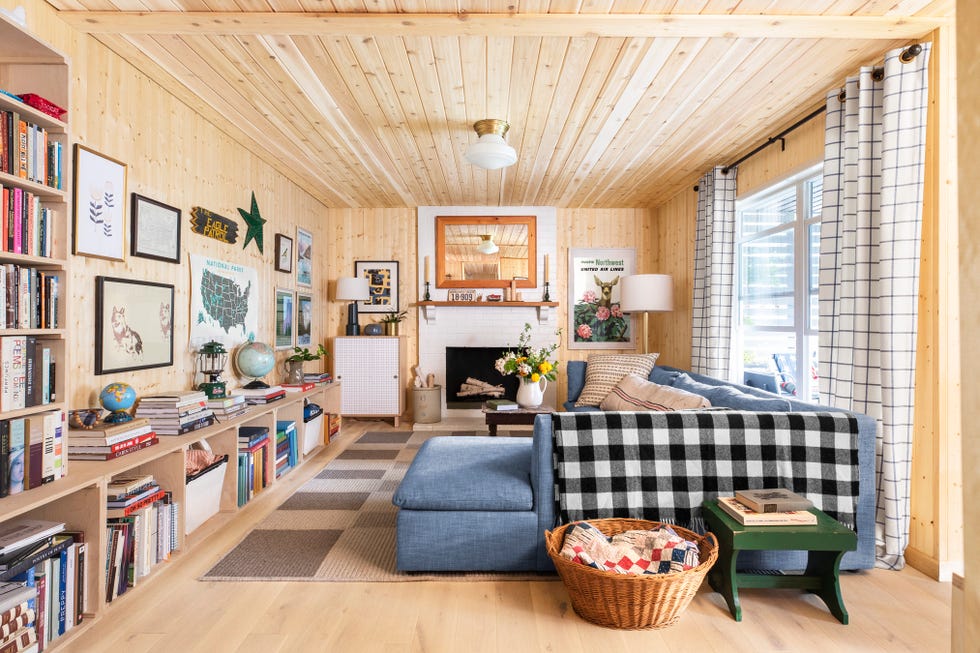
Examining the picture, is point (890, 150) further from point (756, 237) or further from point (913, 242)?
point (756, 237)

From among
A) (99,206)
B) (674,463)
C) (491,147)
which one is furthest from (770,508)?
(99,206)

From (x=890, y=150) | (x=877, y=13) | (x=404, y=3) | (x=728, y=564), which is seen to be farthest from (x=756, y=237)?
(x=404, y=3)

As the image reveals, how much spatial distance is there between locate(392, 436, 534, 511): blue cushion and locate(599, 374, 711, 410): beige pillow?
921 millimetres

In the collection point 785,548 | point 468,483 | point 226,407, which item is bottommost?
point 785,548

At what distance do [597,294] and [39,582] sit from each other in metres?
4.93

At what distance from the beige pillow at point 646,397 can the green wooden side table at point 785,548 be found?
77 centimetres

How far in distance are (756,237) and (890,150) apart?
1583 mm

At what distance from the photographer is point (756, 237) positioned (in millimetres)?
3930

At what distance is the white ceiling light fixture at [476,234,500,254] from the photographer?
569cm

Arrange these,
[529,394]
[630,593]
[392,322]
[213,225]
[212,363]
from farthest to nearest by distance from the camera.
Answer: [392,322] < [529,394] < [213,225] < [212,363] < [630,593]

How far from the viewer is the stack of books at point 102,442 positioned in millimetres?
2072

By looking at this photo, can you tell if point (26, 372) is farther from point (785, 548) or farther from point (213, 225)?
point (785, 548)

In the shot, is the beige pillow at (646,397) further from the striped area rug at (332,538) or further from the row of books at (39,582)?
the row of books at (39,582)

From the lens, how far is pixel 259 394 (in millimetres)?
3408
